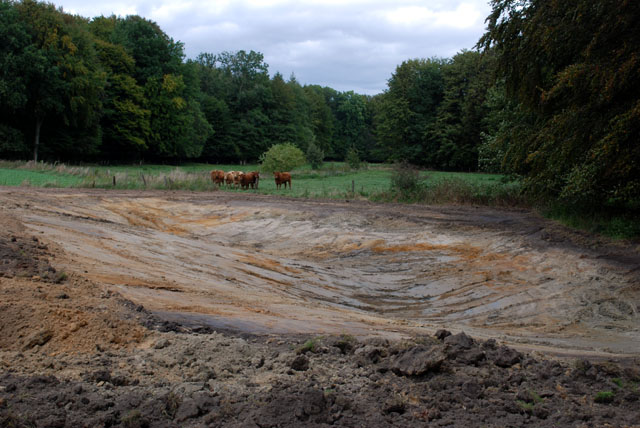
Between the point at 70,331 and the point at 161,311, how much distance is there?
4.93 ft

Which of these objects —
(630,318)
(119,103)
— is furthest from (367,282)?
(119,103)

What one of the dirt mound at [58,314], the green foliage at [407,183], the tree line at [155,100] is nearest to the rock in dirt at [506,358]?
the dirt mound at [58,314]

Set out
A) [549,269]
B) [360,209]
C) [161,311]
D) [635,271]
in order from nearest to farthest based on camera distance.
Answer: [161,311] < [635,271] < [549,269] < [360,209]

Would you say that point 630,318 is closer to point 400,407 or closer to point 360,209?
point 400,407

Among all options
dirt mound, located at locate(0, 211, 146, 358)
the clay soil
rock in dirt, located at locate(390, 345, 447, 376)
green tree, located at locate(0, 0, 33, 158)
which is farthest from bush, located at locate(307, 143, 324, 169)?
rock in dirt, located at locate(390, 345, 447, 376)

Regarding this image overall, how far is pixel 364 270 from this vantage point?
588 inches

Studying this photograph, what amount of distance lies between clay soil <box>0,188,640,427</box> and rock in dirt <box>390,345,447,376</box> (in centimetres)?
2

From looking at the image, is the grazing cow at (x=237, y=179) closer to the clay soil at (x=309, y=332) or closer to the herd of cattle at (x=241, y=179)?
the herd of cattle at (x=241, y=179)

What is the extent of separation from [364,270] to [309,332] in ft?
28.4

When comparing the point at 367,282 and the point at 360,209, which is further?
the point at 360,209

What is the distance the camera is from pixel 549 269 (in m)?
13.5

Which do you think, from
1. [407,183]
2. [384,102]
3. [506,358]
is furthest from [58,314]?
[384,102]

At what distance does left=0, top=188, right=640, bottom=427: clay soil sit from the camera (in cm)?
408

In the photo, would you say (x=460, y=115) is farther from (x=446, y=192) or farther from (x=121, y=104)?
(x=446, y=192)
